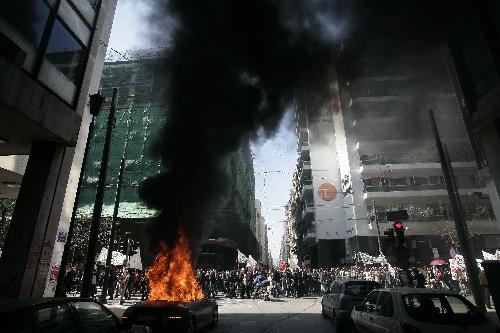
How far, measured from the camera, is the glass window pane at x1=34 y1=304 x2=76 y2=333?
3127 millimetres

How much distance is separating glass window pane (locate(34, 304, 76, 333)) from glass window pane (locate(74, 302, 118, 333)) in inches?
7.5

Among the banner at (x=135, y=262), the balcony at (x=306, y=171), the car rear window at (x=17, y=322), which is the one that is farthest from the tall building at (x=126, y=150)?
the balcony at (x=306, y=171)

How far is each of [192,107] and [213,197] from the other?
430 centimetres

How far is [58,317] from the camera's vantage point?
11.1 feet

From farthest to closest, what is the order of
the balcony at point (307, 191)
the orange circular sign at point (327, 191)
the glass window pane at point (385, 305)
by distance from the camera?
the balcony at point (307, 191) → the orange circular sign at point (327, 191) → the glass window pane at point (385, 305)

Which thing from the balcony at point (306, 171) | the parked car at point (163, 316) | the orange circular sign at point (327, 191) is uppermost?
the balcony at point (306, 171)

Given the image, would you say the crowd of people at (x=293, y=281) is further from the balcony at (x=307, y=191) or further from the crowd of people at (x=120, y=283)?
the balcony at (x=307, y=191)

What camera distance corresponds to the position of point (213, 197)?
15414 mm

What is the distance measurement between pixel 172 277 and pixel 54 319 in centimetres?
732

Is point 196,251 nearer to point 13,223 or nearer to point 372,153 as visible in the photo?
point 13,223

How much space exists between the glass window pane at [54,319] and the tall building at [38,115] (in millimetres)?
5733

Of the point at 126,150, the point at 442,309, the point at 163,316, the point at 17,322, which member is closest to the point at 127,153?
the point at 126,150

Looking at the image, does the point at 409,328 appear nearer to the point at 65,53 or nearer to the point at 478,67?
the point at 478,67

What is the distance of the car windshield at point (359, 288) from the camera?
29.5 feet
